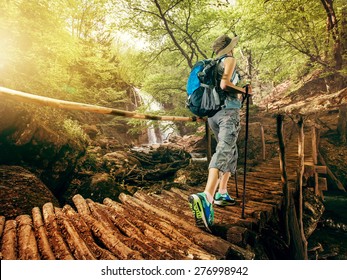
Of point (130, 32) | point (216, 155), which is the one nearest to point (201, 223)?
point (216, 155)

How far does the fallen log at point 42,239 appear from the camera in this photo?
1827 mm

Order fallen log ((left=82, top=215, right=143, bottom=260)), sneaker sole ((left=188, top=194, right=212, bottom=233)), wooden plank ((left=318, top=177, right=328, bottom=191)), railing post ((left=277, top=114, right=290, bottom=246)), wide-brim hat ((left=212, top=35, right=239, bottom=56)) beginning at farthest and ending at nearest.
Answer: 1. wooden plank ((left=318, top=177, right=328, bottom=191))
2. railing post ((left=277, top=114, right=290, bottom=246))
3. wide-brim hat ((left=212, top=35, right=239, bottom=56))
4. sneaker sole ((left=188, top=194, right=212, bottom=233))
5. fallen log ((left=82, top=215, right=143, bottom=260))

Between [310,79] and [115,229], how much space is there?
21.2 metres

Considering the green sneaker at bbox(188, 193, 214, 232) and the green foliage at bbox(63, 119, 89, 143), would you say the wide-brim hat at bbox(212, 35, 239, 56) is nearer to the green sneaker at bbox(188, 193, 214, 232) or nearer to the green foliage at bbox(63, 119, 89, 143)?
the green sneaker at bbox(188, 193, 214, 232)

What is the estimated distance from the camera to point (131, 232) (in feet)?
7.57

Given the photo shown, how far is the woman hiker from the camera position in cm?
236

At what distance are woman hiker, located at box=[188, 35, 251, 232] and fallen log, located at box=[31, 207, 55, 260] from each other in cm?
149

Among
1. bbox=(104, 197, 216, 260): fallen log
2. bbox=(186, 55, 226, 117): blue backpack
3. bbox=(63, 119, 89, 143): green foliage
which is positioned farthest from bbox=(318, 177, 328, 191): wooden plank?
bbox=(63, 119, 89, 143): green foliage

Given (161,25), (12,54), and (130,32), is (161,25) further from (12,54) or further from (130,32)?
(12,54)

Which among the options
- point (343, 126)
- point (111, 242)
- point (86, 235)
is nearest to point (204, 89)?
point (111, 242)

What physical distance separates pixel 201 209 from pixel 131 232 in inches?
33.7

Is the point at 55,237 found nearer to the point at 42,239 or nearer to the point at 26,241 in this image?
the point at 42,239

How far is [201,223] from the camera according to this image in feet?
7.82

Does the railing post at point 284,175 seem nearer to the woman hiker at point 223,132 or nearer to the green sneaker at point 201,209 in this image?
the woman hiker at point 223,132
